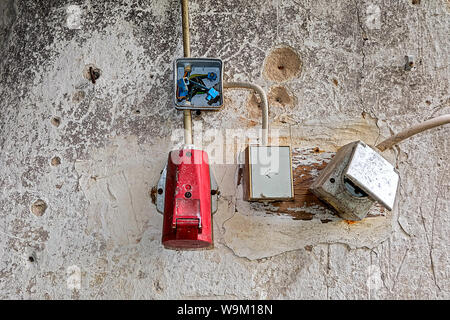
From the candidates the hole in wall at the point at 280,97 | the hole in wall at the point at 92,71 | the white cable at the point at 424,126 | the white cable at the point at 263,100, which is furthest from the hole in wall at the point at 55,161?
the white cable at the point at 424,126

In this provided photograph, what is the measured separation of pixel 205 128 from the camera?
135 centimetres

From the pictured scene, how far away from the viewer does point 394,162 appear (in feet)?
4.37

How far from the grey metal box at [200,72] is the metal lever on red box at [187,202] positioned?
0.58 feet

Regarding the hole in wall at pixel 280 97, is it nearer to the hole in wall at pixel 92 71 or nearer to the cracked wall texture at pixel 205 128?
the cracked wall texture at pixel 205 128

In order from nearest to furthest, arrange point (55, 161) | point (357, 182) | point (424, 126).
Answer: point (357, 182) < point (424, 126) < point (55, 161)

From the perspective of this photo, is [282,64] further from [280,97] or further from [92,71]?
[92,71]

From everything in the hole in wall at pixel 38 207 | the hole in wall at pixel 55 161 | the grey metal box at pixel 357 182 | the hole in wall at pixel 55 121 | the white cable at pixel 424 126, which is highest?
the hole in wall at pixel 55 121

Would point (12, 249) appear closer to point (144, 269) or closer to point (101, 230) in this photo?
point (101, 230)

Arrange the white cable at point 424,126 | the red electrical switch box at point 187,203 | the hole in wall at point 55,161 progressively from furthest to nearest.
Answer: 1. the hole in wall at point 55,161
2. the white cable at point 424,126
3. the red electrical switch box at point 187,203

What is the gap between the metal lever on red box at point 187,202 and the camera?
43.8 inches

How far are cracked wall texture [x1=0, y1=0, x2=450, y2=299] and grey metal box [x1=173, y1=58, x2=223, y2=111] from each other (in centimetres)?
5

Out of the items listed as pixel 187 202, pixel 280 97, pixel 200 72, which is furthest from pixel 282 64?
pixel 187 202

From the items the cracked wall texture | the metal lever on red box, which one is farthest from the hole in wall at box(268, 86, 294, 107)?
the metal lever on red box

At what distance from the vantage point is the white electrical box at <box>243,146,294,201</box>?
3.89 feet
